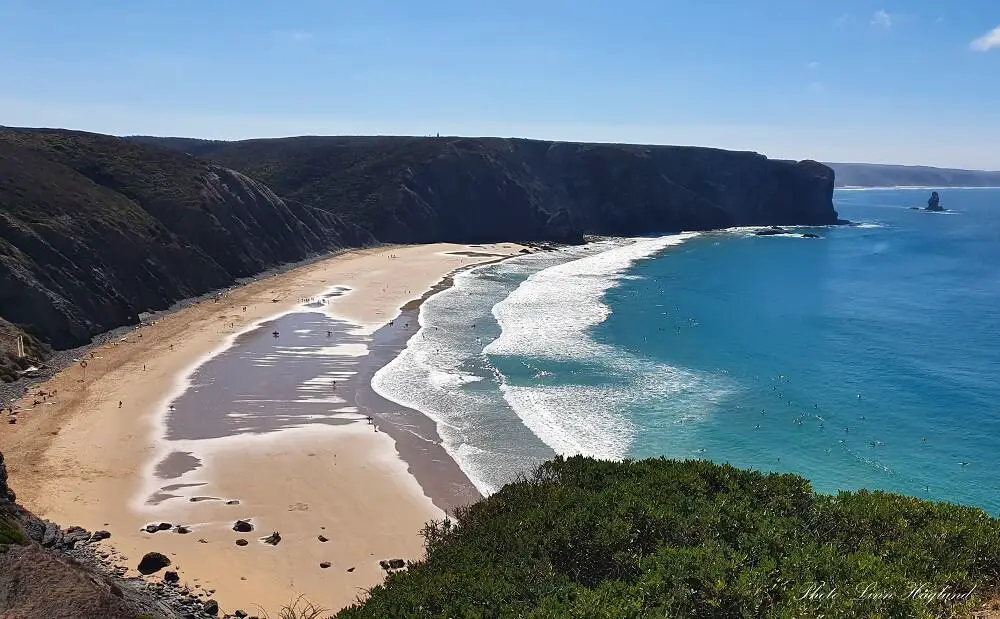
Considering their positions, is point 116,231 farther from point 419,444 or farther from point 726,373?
point 726,373

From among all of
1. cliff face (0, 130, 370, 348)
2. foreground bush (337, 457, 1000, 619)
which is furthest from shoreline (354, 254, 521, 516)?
cliff face (0, 130, 370, 348)

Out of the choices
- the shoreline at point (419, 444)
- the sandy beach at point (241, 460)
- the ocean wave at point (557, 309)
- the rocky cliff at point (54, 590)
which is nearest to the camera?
the rocky cliff at point (54, 590)

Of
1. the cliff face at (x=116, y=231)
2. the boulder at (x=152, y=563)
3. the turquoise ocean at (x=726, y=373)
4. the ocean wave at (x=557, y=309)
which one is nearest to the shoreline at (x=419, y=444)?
the turquoise ocean at (x=726, y=373)

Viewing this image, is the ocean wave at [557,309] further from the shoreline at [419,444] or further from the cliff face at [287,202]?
the cliff face at [287,202]

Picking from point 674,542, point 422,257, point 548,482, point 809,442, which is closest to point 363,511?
point 548,482

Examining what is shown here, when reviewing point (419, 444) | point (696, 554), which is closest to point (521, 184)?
point (419, 444)

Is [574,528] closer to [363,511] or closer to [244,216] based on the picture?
[363,511]
